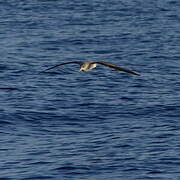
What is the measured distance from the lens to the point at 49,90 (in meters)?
39.1

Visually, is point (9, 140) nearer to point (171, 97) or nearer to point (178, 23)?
point (171, 97)

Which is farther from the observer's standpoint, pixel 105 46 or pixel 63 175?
pixel 105 46

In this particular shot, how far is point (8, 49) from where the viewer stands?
47625 mm

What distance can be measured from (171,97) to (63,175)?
1185cm

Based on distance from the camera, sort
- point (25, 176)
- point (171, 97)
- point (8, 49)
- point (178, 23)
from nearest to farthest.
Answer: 1. point (25, 176)
2. point (171, 97)
3. point (8, 49)
4. point (178, 23)

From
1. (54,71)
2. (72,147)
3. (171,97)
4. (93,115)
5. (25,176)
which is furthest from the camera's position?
(54,71)

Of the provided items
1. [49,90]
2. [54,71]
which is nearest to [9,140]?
[49,90]

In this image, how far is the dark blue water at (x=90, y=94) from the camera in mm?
28031

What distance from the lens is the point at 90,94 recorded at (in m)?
38.3

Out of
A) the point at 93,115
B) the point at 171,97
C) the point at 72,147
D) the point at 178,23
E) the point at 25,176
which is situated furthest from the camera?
the point at 178,23

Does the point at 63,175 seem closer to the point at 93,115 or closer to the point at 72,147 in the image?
the point at 72,147

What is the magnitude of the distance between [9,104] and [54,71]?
7644 mm

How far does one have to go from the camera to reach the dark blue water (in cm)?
2803

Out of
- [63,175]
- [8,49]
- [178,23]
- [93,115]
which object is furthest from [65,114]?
[178,23]
